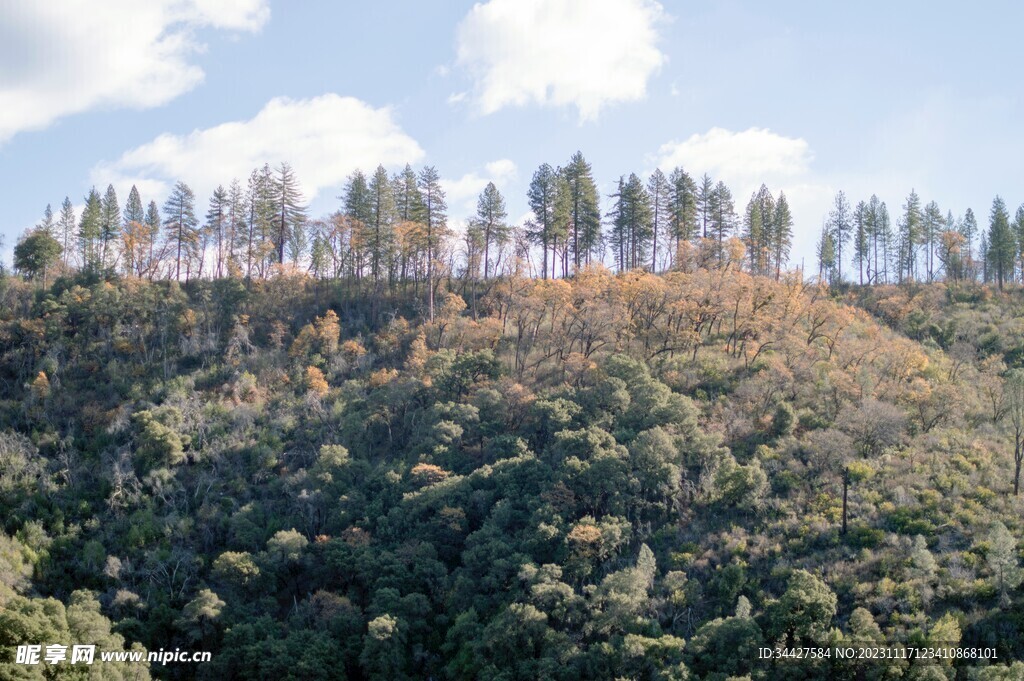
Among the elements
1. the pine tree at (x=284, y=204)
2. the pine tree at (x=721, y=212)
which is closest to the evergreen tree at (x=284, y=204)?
the pine tree at (x=284, y=204)

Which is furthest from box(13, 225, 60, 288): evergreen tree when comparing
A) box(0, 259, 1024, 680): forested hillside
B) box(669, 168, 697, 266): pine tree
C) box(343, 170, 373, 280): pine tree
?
box(669, 168, 697, 266): pine tree

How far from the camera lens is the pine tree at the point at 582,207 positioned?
7031 centimetres

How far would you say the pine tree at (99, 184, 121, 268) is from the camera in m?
73.8

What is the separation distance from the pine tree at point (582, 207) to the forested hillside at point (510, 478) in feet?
36.6

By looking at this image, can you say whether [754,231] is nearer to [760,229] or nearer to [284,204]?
[760,229]

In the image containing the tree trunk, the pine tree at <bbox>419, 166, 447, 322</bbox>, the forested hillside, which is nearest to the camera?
the forested hillside

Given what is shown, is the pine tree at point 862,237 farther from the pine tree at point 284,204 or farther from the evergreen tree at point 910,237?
the pine tree at point 284,204

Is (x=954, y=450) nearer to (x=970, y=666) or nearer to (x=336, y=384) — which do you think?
(x=970, y=666)

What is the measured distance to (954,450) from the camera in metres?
41.4

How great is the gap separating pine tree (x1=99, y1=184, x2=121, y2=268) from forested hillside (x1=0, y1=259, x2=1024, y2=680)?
11841 mm

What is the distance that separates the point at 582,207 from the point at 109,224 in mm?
47357

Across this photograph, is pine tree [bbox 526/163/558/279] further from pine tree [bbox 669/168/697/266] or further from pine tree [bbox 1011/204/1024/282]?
pine tree [bbox 1011/204/1024/282]

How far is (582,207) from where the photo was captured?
70.7 meters

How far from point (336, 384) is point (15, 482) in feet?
65.1
